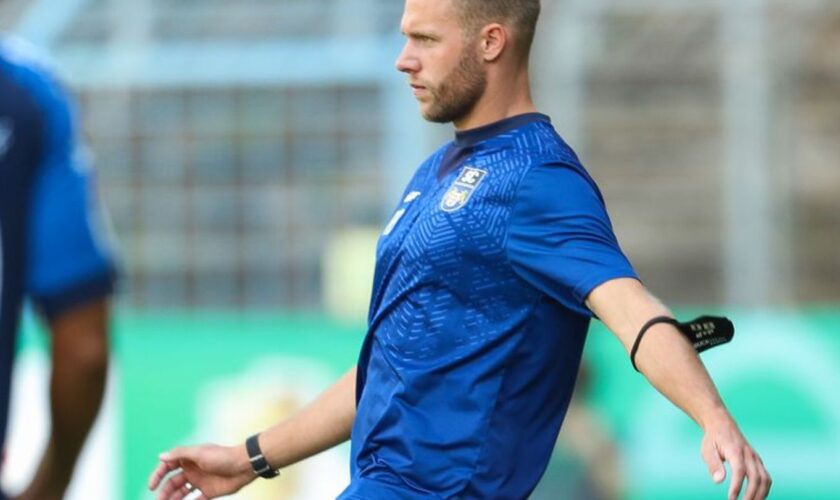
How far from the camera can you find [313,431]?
3893mm

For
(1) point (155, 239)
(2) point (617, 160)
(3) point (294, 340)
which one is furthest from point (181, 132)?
(2) point (617, 160)

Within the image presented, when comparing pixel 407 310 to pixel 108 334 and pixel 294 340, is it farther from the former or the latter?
pixel 294 340

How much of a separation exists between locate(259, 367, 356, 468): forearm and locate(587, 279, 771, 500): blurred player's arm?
0.84m

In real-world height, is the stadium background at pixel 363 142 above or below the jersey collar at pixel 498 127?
below

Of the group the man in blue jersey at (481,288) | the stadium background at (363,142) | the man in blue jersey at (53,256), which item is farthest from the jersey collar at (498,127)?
the stadium background at (363,142)

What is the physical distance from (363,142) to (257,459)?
626 cm

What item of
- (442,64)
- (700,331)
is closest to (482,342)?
(700,331)

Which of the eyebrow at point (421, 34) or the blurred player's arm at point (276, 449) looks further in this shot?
the blurred player's arm at point (276, 449)

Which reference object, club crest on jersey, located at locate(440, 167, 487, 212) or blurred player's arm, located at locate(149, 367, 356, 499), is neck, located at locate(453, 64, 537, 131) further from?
blurred player's arm, located at locate(149, 367, 356, 499)

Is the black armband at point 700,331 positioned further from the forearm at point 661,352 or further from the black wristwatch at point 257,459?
the black wristwatch at point 257,459

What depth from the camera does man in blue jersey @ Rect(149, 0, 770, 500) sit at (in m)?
3.31

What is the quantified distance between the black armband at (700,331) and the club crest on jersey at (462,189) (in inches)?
21.0

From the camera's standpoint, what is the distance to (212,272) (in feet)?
32.4

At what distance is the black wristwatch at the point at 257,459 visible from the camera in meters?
3.88
